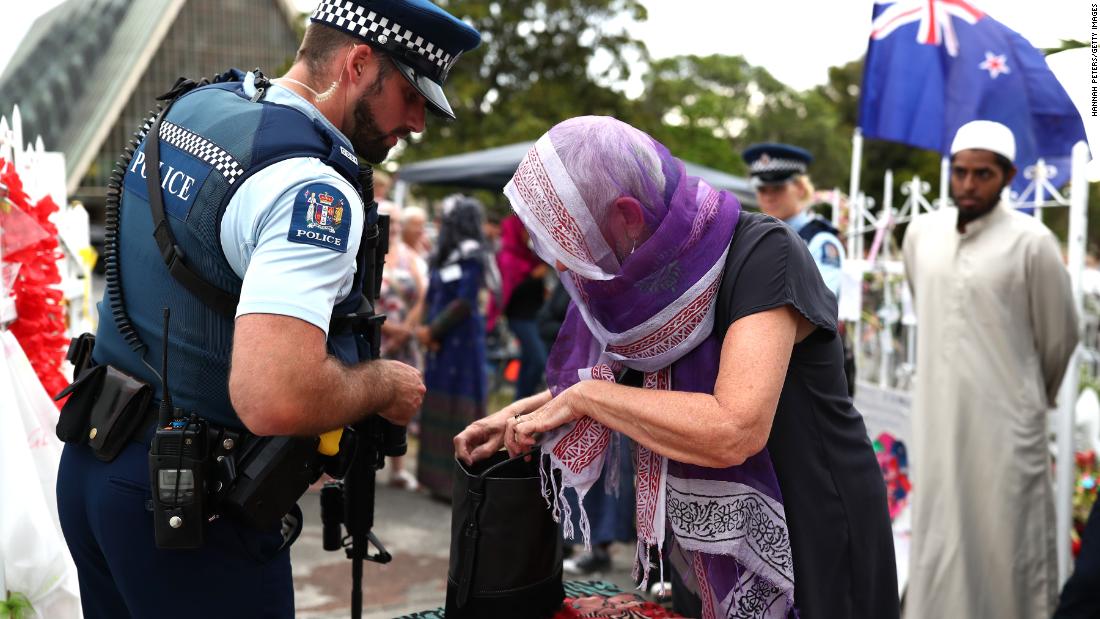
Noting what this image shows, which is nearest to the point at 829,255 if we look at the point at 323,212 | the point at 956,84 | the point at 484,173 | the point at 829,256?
the point at 829,256

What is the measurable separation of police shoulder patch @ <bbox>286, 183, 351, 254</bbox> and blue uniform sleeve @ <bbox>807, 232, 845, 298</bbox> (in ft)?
8.60

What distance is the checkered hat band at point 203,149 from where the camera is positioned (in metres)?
1.66

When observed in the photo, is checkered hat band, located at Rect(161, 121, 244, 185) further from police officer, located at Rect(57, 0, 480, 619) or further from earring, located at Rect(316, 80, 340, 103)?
earring, located at Rect(316, 80, 340, 103)

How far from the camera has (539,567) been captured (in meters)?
1.83

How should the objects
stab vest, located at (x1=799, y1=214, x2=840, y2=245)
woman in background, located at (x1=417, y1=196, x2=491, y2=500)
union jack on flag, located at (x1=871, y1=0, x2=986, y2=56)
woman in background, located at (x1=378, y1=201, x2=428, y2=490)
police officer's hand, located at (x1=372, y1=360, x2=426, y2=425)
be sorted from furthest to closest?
woman in background, located at (x1=378, y1=201, x2=428, y2=490), woman in background, located at (x1=417, y1=196, x2=491, y2=500), union jack on flag, located at (x1=871, y1=0, x2=986, y2=56), stab vest, located at (x1=799, y1=214, x2=840, y2=245), police officer's hand, located at (x1=372, y1=360, x2=426, y2=425)

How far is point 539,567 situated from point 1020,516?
271cm

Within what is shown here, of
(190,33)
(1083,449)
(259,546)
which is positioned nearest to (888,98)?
(1083,449)

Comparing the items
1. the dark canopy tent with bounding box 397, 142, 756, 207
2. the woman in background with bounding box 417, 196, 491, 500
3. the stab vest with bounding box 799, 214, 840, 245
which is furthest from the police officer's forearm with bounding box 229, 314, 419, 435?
the dark canopy tent with bounding box 397, 142, 756, 207

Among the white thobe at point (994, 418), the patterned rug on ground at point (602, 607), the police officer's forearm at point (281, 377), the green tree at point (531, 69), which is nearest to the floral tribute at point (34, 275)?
the police officer's forearm at point (281, 377)

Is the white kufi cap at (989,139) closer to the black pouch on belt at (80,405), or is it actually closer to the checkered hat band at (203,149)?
the checkered hat band at (203,149)

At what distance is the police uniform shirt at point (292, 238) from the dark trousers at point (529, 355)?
506 centimetres

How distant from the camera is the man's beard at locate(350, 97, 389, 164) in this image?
1905 millimetres

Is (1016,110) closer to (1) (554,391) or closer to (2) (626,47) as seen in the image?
(1) (554,391)

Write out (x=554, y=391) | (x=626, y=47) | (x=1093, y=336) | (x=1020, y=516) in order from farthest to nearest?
(x=626, y=47) < (x=1093, y=336) < (x=1020, y=516) < (x=554, y=391)
